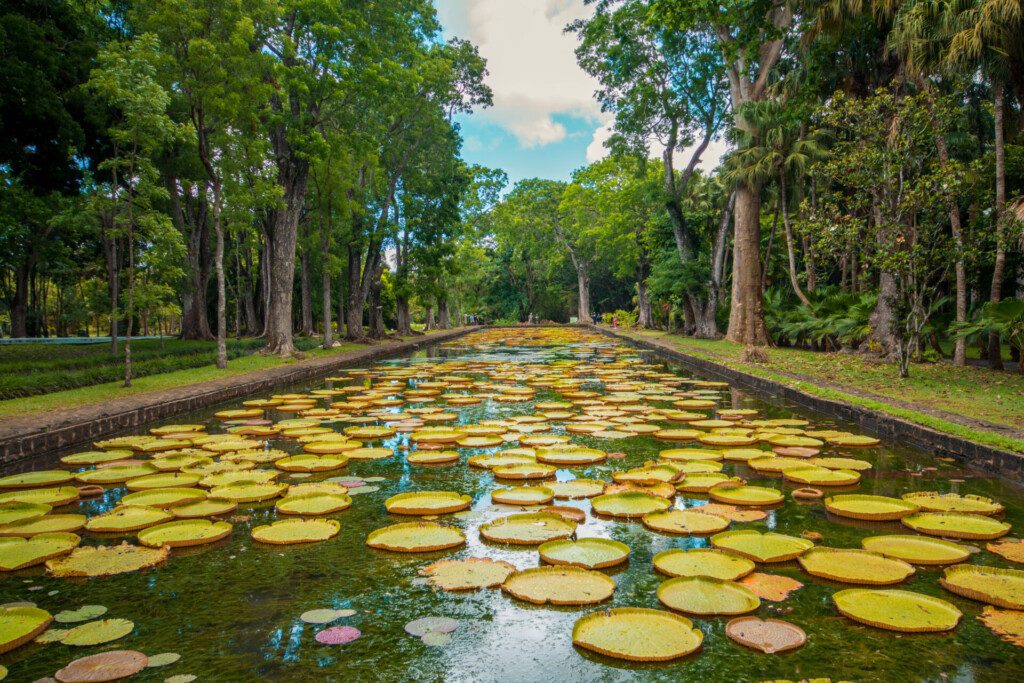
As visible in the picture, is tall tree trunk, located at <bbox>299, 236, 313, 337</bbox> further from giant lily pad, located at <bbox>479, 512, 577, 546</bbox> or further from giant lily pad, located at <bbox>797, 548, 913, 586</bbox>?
giant lily pad, located at <bbox>797, 548, 913, 586</bbox>

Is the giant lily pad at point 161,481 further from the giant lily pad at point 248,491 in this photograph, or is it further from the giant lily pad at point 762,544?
the giant lily pad at point 762,544

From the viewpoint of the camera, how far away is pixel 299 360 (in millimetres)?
13117

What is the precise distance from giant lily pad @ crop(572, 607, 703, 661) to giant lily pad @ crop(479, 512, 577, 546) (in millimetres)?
792

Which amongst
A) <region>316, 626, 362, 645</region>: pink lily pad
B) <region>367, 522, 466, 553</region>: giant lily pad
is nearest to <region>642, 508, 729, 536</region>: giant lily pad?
<region>367, 522, 466, 553</region>: giant lily pad

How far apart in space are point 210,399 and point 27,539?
500 centimetres

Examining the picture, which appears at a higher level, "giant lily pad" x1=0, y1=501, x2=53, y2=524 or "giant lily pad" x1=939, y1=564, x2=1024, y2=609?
"giant lily pad" x1=939, y1=564, x2=1024, y2=609

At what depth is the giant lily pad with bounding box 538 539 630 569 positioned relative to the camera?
106 inches

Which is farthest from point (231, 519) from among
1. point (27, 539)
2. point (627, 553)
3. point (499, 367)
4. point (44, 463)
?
point (499, 367)

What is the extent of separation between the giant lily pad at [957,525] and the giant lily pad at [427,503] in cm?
248

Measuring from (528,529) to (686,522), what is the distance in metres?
0.86

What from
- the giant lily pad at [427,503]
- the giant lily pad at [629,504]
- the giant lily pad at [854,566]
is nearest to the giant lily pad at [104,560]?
the giant lily pad at [427,503]

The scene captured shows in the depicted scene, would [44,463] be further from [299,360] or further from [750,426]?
[299,360]

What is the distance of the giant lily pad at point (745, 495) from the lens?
3.53 meters

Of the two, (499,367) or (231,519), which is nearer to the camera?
(231,519)
